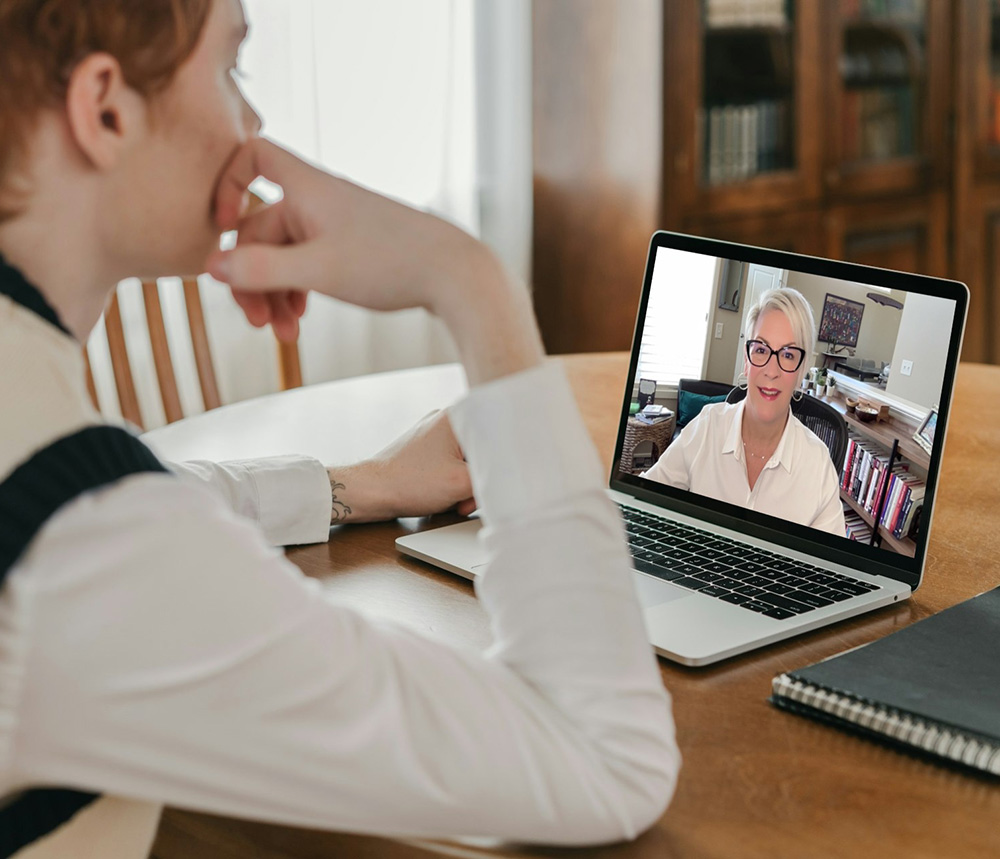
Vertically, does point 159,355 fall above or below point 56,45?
below

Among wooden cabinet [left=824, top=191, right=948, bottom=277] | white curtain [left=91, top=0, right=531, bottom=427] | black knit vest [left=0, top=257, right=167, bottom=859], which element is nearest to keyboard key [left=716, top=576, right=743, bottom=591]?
black knit vest [left=0, top=257, right=167, bottom=859]

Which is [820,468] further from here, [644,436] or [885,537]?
[644,436]

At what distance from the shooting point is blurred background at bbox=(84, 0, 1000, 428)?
8.96 feet

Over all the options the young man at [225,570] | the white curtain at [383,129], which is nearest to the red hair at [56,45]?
the young man at [225,570]

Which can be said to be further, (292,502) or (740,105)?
(740,105)

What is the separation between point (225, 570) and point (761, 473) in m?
0.59

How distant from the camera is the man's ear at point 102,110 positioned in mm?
599

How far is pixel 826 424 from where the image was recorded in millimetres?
965

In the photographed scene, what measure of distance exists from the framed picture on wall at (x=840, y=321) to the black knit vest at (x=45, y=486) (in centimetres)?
58

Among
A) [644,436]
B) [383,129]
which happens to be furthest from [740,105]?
[644,436]

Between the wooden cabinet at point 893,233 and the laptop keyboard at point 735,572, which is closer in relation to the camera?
the laptop keyboard at point 735,572

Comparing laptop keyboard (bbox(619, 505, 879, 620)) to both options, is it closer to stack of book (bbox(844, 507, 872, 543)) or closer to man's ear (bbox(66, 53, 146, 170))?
stack of book (bbox(844, 507, 872, 543))

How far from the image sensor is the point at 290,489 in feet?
3.51

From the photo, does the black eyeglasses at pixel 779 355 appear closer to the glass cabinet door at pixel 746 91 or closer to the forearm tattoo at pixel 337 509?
the forearm tattoo at pixel 337 509
